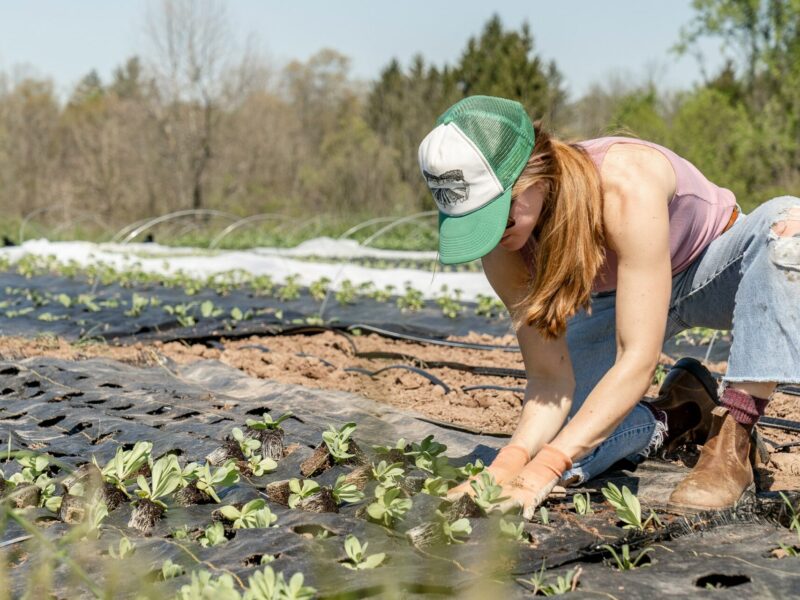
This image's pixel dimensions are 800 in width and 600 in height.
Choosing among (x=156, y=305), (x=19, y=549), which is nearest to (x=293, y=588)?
(x=19, y=549)

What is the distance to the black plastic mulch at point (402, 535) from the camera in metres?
1.61

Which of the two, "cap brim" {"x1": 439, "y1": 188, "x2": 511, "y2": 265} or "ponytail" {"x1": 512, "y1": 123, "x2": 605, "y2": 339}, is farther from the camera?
"ponytail" {"x1": 512, "y1": 123, "x2": 605, "y2": 339}

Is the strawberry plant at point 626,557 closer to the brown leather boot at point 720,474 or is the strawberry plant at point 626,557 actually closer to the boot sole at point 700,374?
the brown leather boot at point 720,474

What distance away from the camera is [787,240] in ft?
7.11

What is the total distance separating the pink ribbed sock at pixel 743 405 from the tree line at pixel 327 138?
44.0 feet

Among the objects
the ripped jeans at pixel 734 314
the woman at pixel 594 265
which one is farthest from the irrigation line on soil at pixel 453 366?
the woman at pixel 594 265

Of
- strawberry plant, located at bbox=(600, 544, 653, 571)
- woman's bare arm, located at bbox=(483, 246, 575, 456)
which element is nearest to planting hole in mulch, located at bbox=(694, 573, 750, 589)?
strawberry plant, located at bbox=(600, 544, 653, 571)

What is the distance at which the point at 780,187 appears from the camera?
1516cm

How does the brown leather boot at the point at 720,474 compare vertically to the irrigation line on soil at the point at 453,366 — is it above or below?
above

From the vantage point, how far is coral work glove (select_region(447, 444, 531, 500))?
2.05m

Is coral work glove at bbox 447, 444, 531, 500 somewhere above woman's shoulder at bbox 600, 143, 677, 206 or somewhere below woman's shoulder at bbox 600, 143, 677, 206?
below

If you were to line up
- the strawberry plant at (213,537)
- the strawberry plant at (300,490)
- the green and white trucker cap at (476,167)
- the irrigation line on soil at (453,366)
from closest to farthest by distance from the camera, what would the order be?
the strawberry plant at (213,537), the green and white trucker cap at (476,167), the strawberry plant at (300,490), the irrigation line on soil at (453,366)

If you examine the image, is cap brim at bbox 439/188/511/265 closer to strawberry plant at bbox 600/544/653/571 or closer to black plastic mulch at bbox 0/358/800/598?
black plastic mulch at bbox 0/358/800/598

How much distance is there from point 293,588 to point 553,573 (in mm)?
532
